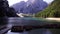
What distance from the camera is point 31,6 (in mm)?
4297

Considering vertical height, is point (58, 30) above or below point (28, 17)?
below

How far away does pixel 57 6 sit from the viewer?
419 cm

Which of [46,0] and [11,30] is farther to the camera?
[46,0]

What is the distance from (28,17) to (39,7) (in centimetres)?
39

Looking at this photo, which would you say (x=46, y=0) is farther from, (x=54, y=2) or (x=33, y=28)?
(x=33, y=28)

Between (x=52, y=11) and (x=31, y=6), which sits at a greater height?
(x=31, y=6)

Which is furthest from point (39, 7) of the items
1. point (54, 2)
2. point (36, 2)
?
point (54, 2)

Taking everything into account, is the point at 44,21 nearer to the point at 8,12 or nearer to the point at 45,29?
the point at 45,29

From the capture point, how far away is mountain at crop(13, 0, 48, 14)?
4.25m

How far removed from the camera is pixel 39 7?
4266 mm

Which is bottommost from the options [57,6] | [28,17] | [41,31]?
[41,31]

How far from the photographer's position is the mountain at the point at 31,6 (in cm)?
425

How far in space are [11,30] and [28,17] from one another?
56 centimetres

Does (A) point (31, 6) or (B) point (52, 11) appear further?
(A) point (31, 6)
